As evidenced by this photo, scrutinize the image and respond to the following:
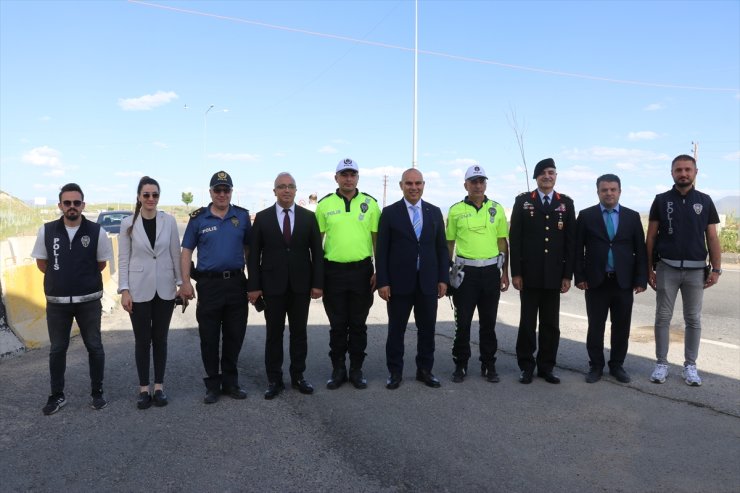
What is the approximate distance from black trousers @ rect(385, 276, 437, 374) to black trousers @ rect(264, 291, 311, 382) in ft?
2.87

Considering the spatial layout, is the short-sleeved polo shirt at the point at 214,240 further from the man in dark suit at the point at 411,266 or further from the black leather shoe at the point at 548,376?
the black leather shoe at the point at 548,376

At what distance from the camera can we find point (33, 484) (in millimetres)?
3508

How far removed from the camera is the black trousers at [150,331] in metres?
5.00

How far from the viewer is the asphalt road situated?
3531 mm

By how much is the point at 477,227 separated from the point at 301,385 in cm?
235

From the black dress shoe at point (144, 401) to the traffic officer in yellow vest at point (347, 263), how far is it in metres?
1.65

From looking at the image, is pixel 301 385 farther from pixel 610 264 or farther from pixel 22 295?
pixel 22 295

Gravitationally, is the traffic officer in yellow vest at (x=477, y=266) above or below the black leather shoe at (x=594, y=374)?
above

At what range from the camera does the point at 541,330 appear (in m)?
5.78

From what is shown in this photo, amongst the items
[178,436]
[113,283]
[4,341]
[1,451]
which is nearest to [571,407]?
[178,436]

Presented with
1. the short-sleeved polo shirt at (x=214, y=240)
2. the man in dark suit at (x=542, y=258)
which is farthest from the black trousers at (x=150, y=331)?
the man in dark suit at (x=542, y=258)

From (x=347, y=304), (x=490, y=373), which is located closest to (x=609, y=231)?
(x=490, y=373)

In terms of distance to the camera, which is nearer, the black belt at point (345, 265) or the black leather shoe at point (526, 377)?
the black belt at point (345, 265)

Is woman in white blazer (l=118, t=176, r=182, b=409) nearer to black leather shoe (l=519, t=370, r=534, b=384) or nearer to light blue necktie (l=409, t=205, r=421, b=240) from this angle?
light blue necktie (l=409, t=205, r=421, b=240)
